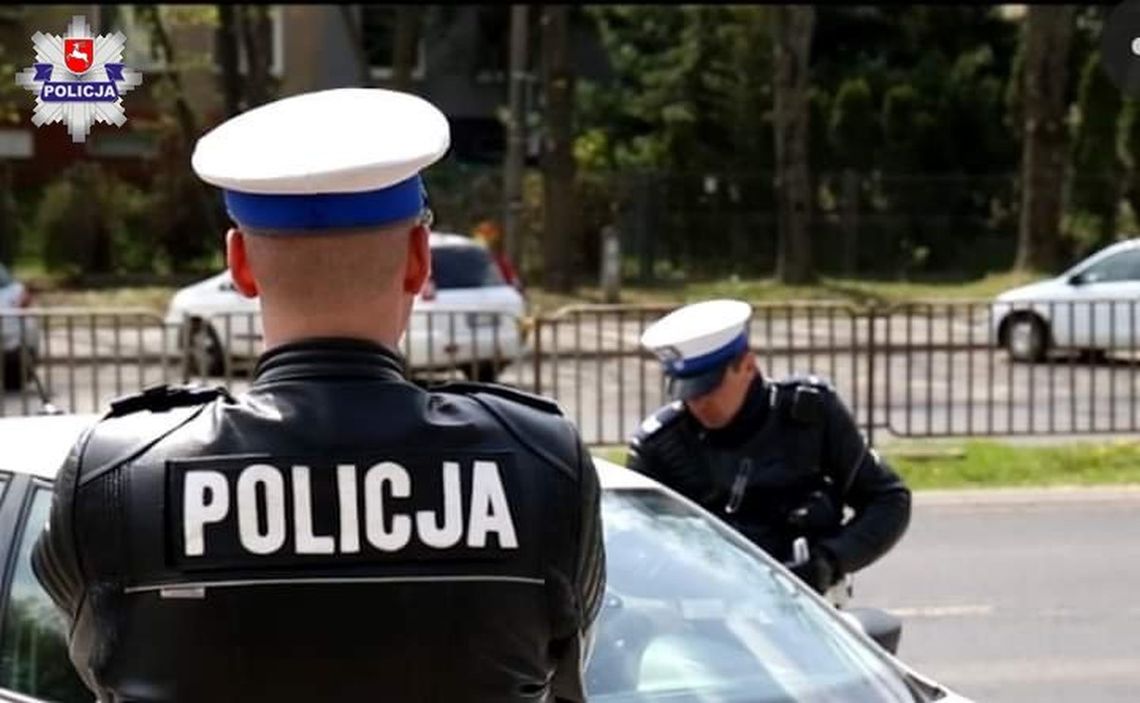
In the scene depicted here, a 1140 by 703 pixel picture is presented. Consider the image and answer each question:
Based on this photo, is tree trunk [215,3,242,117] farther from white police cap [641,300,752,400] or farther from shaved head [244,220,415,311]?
shaved head [244,220,415,311]

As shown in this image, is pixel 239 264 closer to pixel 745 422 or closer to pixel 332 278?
pixel 332 278

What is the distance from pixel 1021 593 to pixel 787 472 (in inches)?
182

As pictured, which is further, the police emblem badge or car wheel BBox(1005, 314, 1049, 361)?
car wheel BBox(1005, 314, 1049, 361)

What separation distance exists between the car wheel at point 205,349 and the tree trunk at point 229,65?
1976 cm

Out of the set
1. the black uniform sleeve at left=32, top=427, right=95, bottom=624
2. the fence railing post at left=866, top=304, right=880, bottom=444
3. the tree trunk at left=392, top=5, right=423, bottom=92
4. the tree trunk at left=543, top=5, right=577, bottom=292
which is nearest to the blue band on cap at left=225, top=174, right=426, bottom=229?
the black uniform sleeve at left=32, top=427, right=95, bottom=624

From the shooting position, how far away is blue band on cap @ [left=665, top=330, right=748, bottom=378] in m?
5.43

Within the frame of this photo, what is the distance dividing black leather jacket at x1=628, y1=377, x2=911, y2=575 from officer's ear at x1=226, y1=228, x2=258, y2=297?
316 centimetres

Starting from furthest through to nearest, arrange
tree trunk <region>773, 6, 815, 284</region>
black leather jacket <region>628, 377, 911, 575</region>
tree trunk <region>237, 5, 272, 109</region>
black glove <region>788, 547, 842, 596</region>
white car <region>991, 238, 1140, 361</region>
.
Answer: tree trunk <region>237, 5, 272, 109</region> < tree trunk <region>773, 6, 815, 284</region> < white car <region>991, 238, 1140, 361</region> < black leather jacket <region>628, 377, 911, 575</region> < black glove <region>788, 547, 842, 596</region>

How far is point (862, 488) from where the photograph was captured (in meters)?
5.60

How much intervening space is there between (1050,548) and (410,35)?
2814cm

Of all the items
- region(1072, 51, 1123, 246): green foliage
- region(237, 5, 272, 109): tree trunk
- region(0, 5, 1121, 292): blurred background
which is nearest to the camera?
region(0, 5, 1121, 292): blurred background

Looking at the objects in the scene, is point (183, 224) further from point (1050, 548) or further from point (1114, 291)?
point (1050, 548)

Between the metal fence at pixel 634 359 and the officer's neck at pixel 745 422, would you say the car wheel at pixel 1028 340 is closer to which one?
Result: the metal fence at pixel 634 359

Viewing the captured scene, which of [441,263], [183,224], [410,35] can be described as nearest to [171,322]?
[441,263]
